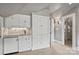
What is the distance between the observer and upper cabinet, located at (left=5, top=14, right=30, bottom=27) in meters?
1.75

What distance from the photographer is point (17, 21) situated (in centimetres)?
183

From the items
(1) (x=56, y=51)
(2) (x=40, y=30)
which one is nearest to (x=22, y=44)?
(2) (x=40, y=30)

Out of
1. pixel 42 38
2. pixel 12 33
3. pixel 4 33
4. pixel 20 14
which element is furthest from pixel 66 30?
pixel 4 33

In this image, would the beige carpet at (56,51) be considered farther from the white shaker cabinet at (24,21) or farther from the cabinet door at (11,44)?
the white shaker cabinet at (24,21)

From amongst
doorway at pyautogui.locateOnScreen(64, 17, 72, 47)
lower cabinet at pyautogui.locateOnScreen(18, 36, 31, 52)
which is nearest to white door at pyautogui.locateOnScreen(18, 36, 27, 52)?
lower cabinet at pyautogui.locateOnScreen(18, 36, 31, 52)

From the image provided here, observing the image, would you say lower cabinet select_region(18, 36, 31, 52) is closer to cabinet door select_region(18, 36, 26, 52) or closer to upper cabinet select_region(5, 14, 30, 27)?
cabinet door select_region(18, 36, 26, 52)

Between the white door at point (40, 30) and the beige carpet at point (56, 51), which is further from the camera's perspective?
the white door at point (40, 30)

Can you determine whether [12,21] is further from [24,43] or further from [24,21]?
[24,43]

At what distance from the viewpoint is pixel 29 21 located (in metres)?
1.76

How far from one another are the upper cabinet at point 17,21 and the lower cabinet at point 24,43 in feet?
0.82

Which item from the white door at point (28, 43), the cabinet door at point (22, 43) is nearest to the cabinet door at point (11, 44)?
the cabinet door at point (22, 43)

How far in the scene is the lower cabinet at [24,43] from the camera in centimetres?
174
